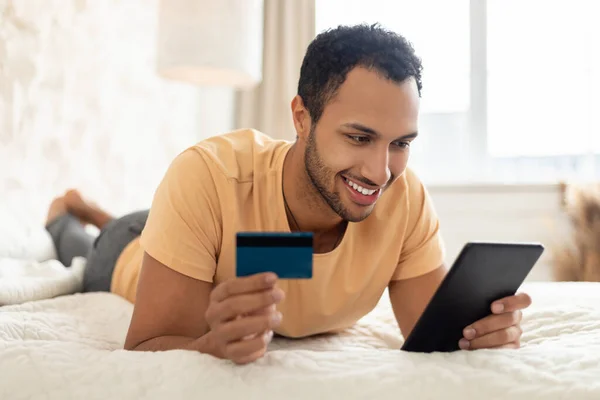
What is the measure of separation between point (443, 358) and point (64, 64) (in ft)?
6.68

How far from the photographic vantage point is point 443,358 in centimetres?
76

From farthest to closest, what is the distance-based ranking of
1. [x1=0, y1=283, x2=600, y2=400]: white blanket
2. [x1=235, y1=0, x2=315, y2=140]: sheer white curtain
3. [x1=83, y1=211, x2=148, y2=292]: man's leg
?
[x1=235, y1=0, x2=315, y2=140]: sheer white curtain → [x1=83, y1=211, x2=148, y2=292]: man's leg → [x1=0, y1=283, x2=600, y2=400]: white blanket

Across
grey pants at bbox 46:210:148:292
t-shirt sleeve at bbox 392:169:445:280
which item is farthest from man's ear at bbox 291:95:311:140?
grey pants at bbox 46:210:148:292

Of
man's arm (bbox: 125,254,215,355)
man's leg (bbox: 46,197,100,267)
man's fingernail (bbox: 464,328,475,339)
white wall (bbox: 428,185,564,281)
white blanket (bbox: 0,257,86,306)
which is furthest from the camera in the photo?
white wall (bbox: 428,185,564,281)

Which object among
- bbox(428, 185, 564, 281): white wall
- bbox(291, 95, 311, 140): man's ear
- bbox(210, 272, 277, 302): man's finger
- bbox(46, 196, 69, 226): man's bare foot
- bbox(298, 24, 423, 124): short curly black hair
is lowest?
bbox(428, 185, 564, 281): white wall

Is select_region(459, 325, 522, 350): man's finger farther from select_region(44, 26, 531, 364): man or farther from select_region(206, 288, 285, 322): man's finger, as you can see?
select_region(206, 288, 285, 322): man's finger

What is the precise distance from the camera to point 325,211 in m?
1.18

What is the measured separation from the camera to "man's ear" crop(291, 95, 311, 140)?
116 centimetres

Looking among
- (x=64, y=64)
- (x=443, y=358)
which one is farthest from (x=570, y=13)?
(x=443, y=358)

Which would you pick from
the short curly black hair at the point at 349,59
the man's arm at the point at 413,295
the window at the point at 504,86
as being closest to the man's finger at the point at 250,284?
the short curly black hair at the point at 349,59

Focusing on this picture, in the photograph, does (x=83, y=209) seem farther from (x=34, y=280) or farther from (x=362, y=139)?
(x=362, y=139)

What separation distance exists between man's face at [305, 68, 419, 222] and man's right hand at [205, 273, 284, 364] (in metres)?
0.36

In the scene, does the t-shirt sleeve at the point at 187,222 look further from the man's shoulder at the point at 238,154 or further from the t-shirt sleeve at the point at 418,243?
the t-shirt sleeve at the point at 418,243

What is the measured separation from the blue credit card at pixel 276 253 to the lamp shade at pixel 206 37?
1.71m
